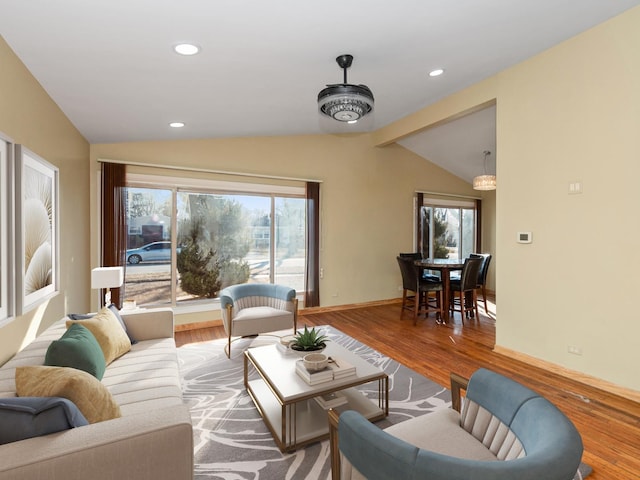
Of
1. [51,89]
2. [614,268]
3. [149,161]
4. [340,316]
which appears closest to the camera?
[51,89]

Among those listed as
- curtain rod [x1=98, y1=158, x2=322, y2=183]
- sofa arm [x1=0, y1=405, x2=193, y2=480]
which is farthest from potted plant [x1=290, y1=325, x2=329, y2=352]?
curtain rod [x1=98, y1=158, x2=322, y2=183]

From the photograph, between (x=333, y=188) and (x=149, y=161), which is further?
(x=333, y=188)

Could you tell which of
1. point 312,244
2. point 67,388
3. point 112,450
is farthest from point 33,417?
point 312,244

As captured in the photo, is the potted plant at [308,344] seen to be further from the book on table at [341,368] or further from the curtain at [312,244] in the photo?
the curtain at [312,244]

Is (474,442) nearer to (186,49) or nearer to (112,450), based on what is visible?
(112,450)

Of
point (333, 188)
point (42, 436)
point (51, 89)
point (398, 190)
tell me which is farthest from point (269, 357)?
point (398, 190)

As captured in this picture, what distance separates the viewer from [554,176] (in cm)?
324

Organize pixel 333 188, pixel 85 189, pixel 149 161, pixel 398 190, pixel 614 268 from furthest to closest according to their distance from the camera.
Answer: pixel 398 190
pixel 333 188
pixel 149 161
pixel 85 189
pixel 614 268

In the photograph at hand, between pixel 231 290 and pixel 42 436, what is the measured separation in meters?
2.87

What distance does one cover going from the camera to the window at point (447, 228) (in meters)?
6.79

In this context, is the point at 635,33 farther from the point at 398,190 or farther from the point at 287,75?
the point at 398,190

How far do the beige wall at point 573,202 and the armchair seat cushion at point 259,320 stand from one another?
8.11 ft

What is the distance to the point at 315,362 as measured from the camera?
2209mm

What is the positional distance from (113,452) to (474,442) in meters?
1.45
